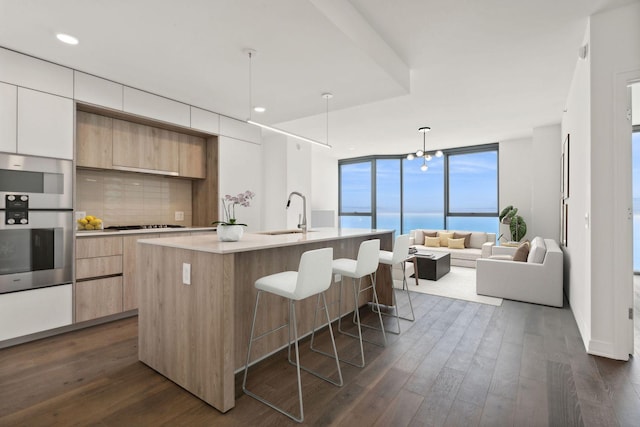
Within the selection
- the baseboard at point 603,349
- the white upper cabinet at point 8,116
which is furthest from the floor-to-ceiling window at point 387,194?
the white upper cabinet at point 8,116

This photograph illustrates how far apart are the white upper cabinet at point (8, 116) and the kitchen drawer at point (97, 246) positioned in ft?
3.24

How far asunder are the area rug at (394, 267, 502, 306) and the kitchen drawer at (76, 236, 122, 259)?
3756 mm

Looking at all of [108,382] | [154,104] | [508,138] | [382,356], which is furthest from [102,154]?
[508,138]

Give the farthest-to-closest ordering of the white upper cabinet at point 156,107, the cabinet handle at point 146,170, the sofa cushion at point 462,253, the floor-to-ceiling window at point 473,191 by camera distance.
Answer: the floor-to-ceiling window at point 473,191 → the sofa cushion at point 462,253 → the cabinet handle at point 146,170 → the white upper cabinet at point 156,107

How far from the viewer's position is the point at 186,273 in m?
2.03

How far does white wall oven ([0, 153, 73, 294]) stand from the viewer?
2.71m

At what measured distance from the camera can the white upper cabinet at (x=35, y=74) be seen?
2.70 m

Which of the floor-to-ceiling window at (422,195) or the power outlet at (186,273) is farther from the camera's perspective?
the floor-to-ceiling window at (422,195)

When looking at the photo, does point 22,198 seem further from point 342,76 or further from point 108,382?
point 342,76

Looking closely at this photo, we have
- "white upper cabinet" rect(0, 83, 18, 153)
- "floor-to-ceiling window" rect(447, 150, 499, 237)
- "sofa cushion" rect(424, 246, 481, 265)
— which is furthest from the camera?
"floor-to-ceiling window" rect(447, 150, 499, 237)

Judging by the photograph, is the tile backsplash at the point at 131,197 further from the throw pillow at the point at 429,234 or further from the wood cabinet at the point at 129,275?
the throw pillow at the point at 429,234

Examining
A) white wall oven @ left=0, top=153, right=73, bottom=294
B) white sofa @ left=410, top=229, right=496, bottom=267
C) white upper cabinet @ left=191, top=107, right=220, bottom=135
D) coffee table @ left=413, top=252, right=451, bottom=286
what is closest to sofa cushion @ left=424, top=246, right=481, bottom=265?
white sofa @ left=410, top=229, right=496, bottom=267

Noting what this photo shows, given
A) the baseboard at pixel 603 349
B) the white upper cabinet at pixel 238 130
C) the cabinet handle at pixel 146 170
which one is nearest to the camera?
the baseboard at pixel 603 349

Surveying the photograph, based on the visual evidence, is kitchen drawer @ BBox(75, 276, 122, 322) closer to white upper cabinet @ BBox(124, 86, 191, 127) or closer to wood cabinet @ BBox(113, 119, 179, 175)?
wood cabinet @ BBox(113, 119, 179, 175)
